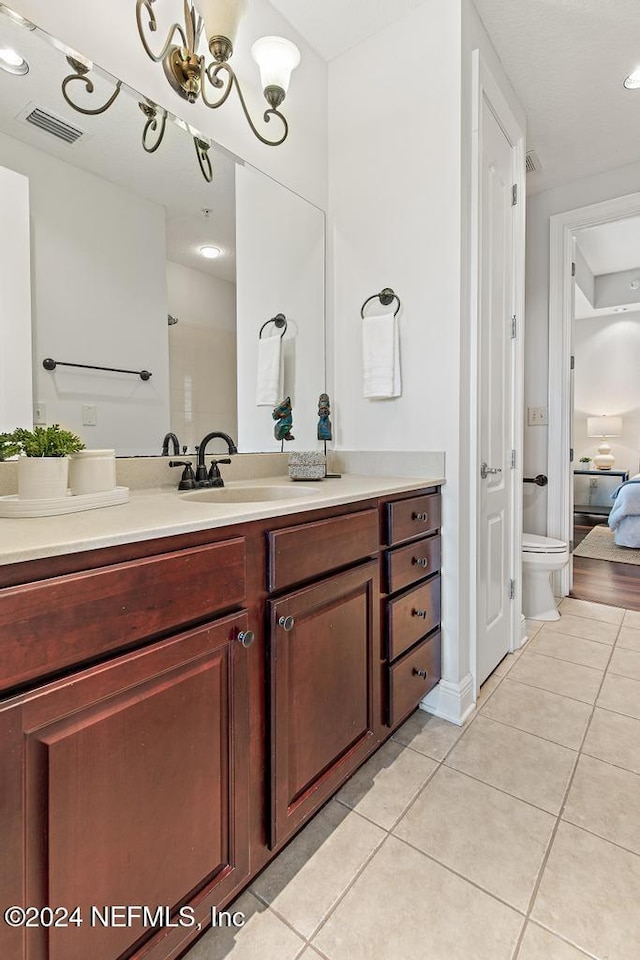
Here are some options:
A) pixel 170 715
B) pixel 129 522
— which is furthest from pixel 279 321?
pixel 170 715

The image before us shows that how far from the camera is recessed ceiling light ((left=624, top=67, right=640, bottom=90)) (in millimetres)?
2111

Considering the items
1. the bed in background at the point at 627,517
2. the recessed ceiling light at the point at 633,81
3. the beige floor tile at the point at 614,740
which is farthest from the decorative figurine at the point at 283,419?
the bed in background at the point at 627,517

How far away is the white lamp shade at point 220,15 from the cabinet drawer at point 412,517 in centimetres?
147

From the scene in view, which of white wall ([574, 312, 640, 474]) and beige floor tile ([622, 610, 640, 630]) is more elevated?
white wall ([574, 312, 640, 474])

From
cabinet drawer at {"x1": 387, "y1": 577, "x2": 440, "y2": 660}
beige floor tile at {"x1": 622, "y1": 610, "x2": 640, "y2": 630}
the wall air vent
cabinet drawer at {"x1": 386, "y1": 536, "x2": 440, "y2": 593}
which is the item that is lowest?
beige floor tile at {"x1": 622, "y1": 610, "x2": 640, "y2": 630}

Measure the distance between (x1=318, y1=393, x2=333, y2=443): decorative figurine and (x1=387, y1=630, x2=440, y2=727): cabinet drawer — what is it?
0.89 meters

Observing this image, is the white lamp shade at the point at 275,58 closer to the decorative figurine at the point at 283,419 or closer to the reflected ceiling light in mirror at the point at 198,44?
the reflected ceiling light in mirror at the point at 198,44

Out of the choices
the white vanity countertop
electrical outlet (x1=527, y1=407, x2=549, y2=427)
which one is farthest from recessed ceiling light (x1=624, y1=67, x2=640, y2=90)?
the white vanity countertop

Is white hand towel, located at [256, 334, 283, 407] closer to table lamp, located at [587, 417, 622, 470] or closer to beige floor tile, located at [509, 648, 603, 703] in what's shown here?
beige floor tile, located at [509, 648, 603, 703]

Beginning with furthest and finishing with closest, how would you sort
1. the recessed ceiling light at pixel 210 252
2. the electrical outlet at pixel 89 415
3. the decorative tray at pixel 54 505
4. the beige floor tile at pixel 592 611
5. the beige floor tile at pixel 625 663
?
the beige floor tile at pixel 592 611, the beige floor tile at pixel 625 663, the recessed ceiling light at pixel 210 252, the electrical outlet at pixel 89 415, the decorative tray at pixel 54 505

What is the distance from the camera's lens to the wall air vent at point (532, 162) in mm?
2705

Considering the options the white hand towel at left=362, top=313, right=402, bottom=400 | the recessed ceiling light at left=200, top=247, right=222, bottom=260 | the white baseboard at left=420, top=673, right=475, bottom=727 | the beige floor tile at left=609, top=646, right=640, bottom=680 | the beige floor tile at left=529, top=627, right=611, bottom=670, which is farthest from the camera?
the beige floor tile at left=529, top=627, right=611, bottom=670

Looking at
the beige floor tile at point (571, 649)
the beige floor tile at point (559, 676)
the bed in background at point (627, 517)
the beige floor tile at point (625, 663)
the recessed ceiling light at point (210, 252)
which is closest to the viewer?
the recessed ceiling light at point (210, 252)

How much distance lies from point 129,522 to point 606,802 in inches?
60.1
